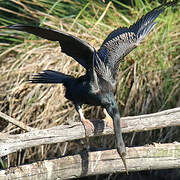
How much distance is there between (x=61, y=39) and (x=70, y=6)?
231cm

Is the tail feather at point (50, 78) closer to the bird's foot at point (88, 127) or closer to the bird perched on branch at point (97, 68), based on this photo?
the bird perched on branch at point (97, 68)

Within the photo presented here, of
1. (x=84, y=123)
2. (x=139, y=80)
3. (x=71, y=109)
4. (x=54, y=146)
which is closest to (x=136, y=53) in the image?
(x=139, y=80)

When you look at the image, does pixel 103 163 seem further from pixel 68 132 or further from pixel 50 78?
pixel 50 78

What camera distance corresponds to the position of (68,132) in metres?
3.04

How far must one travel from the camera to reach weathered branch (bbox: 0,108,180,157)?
292cm

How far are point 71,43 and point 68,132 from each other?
0.67 meters

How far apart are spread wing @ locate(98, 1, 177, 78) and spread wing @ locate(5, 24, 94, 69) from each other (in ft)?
1.40

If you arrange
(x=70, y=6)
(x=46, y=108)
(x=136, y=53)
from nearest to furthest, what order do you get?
(x=46, y=108) → (x=136, y=53) → (x=70, y=6)

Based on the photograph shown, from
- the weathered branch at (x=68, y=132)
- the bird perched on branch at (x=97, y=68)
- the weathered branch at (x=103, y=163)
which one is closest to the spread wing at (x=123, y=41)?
the bird perched on branch at (x=97, y=68)

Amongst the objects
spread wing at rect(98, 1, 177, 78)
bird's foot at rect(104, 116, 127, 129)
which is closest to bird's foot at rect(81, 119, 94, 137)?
bird's foot at rect(104, 116, 127, 129)

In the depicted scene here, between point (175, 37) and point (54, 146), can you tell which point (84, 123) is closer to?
point (54, 146)

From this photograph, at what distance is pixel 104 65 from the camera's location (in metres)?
3.59

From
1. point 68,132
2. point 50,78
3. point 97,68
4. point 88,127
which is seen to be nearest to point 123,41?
point 97,68

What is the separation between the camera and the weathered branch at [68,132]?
2916 millimetres
